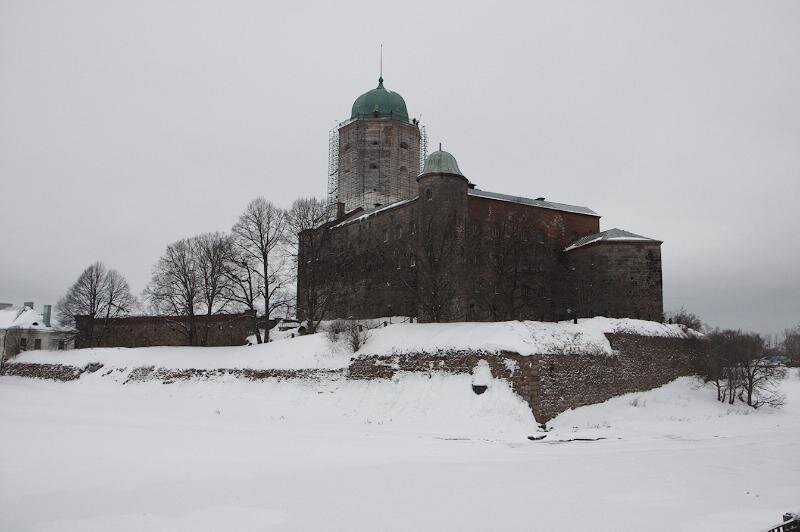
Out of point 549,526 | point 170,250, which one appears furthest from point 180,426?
point 170,250

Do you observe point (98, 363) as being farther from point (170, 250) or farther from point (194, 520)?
point (194, 520)

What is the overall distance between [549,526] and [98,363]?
35.1 m

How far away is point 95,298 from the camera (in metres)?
53.5

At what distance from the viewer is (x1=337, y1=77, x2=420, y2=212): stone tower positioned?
188 ft

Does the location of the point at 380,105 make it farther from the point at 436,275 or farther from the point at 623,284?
the point at 436,275

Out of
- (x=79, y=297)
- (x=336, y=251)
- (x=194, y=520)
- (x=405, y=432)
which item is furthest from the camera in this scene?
(x=79, y=297)

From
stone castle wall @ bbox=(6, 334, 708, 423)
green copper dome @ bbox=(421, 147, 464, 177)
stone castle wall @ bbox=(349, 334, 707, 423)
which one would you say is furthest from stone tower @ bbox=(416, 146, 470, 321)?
stone castle wall @ bbox=(349, 334, 707, 423)

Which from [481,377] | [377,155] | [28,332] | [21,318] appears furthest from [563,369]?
[21,318]

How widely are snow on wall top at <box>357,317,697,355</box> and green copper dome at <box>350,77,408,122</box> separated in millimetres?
35315

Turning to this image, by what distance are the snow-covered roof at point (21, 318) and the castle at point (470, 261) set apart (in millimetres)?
30982

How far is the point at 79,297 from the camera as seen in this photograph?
54.0 meters

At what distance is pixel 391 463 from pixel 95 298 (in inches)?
1845

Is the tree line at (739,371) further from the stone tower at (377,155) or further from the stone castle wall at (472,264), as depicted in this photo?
the stone tower at (377,155)

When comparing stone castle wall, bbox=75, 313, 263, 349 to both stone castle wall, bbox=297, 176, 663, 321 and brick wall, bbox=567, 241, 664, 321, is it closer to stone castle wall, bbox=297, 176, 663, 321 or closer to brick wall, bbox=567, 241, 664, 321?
stone castle wall, bbox=297, 176, 663, 321
